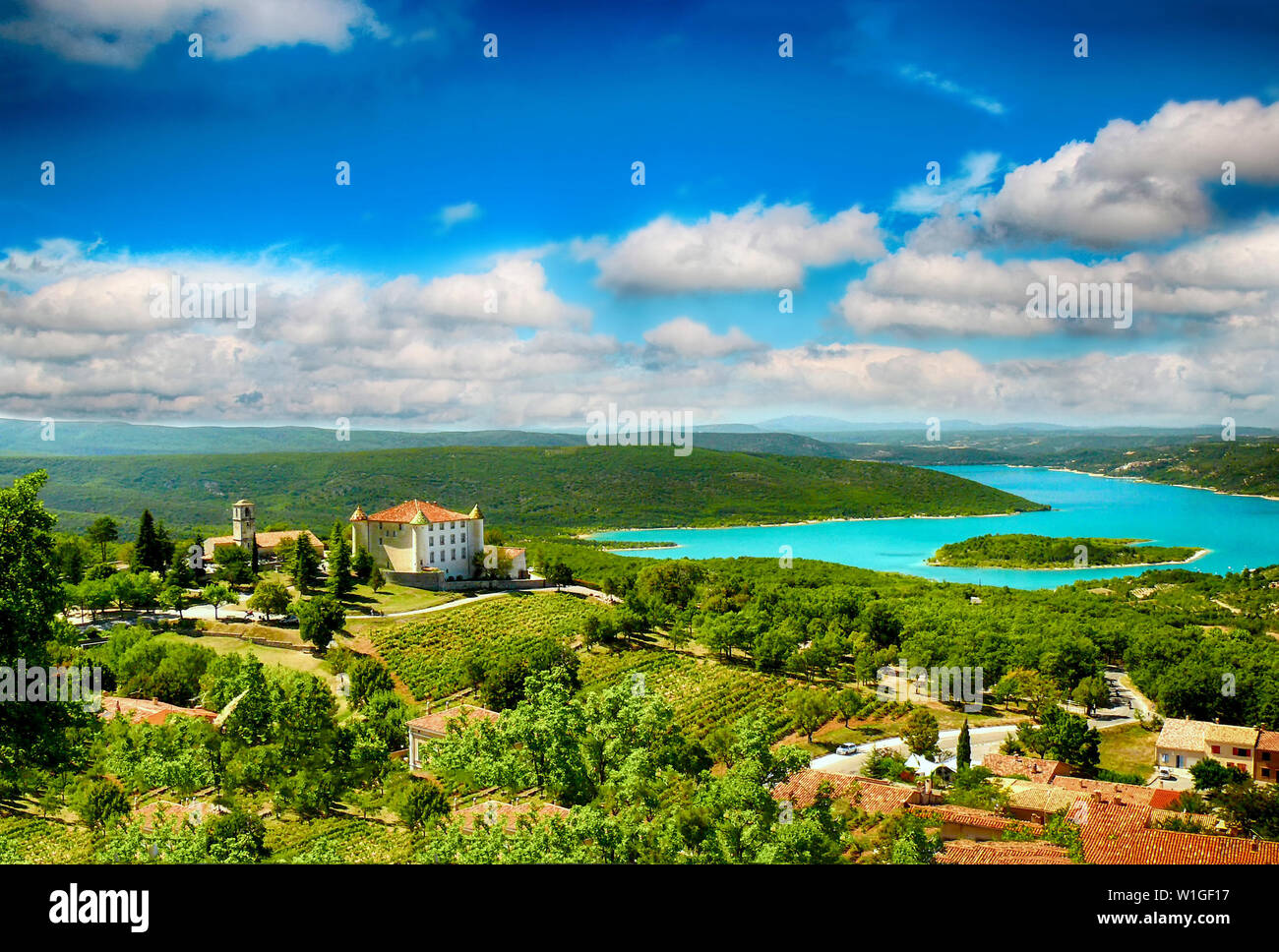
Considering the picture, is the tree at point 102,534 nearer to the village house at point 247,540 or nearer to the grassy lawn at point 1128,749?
the village house at point 247,540

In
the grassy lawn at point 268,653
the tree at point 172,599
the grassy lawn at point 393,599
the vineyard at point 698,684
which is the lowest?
the vineyard at point 698,684

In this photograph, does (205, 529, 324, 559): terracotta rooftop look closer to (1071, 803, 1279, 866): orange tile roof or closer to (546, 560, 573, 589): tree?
(546, 560, 573, 589): tree

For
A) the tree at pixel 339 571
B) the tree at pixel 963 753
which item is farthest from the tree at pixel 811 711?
the tree at pixel 339 571

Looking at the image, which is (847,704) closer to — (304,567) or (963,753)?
(963,753)
